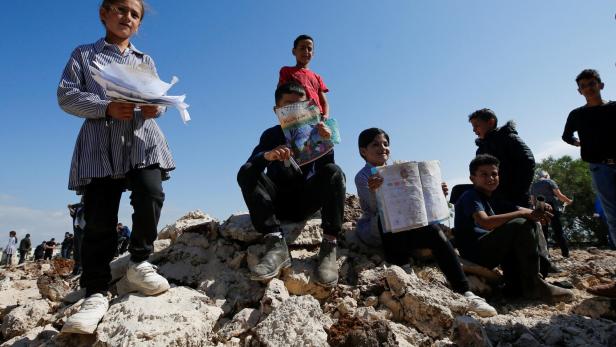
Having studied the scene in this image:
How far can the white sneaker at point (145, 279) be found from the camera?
232 cm

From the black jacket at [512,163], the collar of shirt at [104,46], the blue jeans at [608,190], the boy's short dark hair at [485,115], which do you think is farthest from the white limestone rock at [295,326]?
the boy's short dark hair at [485,115]

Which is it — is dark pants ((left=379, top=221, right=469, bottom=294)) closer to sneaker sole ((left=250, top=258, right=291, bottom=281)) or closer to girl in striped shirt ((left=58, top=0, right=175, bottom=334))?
sneaker sole ((left=250, top=258, right=291, bottom=281))

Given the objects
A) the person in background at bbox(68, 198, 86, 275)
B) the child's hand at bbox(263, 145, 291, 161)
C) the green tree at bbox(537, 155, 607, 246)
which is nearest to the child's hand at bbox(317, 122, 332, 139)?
the child's hand at bbox(263, 145, 291, 161)

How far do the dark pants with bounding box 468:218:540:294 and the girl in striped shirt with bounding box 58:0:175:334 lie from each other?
2.60 metres

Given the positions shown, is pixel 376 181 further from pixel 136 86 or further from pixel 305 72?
pixel 305 72

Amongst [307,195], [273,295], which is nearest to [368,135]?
[307,195]

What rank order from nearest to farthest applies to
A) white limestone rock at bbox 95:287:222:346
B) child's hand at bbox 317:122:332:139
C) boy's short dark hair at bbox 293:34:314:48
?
white limestone rock at bbox 95:287:222:346 < child's hand at bbox 317:122:332:139 < boy's short dark hair at bbox 293:34:314:48

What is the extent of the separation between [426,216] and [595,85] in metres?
2.89

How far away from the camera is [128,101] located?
2.20 m

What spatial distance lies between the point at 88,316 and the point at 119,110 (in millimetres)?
1221

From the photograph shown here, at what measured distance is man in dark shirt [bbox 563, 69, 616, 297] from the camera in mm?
3785

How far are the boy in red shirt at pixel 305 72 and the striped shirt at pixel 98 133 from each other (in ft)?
7.13

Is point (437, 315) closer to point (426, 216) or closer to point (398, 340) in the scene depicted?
point (398, 340)

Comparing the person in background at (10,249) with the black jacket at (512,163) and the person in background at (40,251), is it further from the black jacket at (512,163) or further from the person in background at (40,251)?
the black jacket at (512,163)
